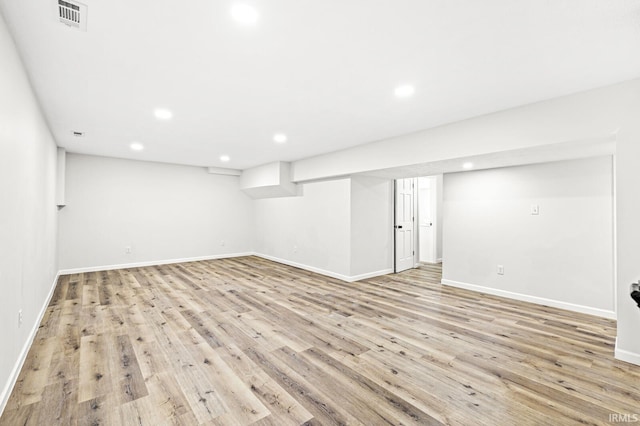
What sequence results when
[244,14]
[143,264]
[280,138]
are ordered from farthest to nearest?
[143,264], [280,138], [244,14]

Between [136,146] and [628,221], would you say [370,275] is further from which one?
[136,146]

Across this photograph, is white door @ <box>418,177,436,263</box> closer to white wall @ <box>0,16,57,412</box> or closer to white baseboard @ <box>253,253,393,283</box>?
white baseboard @ <box>253,253,393,283</box>

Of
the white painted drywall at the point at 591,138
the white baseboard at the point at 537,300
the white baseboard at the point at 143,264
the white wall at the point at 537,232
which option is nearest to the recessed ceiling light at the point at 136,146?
the white baseboard at the point at 143,264

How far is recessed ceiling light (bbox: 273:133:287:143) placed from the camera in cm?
412

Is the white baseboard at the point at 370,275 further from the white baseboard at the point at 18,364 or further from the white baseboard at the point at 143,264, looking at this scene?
the white baseboard at the point at 18,364

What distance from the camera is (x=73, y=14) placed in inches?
63.3

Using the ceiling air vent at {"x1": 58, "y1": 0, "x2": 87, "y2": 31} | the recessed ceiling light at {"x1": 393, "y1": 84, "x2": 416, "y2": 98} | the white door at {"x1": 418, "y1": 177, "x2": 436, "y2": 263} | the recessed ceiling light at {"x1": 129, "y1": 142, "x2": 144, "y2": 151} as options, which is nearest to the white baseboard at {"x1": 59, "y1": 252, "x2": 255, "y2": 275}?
the recessed ceiling light at {"x1": 129, "y1": 142, "x2": 144, "y2": 151}

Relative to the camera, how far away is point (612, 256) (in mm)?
3271

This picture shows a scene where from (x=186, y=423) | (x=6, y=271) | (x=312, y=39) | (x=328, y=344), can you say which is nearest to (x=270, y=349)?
(x=328, y=344)

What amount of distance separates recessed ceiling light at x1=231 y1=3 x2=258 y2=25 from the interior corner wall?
3.62 metres

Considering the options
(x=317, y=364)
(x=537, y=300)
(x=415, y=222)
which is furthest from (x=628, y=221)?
(x=415, y=222)

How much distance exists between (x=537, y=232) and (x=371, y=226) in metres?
2.52

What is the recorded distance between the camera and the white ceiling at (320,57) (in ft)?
5.20

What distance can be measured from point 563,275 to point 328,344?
317 centimetres
